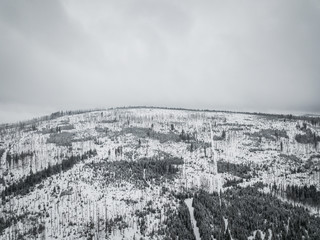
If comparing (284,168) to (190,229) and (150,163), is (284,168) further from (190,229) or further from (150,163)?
(190,229)

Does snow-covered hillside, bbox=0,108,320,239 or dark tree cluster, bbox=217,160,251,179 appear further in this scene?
dark tree cluster, bbox=217,160,251,179

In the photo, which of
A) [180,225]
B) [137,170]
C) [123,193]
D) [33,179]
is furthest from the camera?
[137,170]

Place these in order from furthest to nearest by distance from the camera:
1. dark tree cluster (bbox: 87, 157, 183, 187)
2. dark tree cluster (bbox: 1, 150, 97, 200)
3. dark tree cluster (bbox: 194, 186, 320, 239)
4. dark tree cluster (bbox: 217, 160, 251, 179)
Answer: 1. dark tree cluster (bbox: 217, 160, 251, 179)
2. dark tree cluster (bbox: 87, 157, 183, 187)
3. dark tree cluster (bbox: 1, 150, 97, 200)
4. dark tree cluster (bbox: 194, 186, 320, 239)

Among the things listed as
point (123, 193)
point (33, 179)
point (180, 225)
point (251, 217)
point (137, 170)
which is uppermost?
point (137, 170)

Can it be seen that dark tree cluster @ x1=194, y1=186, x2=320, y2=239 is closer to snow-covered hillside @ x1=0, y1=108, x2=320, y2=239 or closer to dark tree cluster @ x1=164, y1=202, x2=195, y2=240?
snow-covered hillside @ x1=0, y1=108, x2=320, y2=239

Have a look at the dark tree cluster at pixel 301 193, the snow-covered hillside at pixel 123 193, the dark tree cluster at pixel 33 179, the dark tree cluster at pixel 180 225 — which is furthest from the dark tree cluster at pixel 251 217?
the dark tree cluster at pixel 33 179

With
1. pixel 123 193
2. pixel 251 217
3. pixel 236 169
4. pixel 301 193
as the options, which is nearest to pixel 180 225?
pixel 251 217

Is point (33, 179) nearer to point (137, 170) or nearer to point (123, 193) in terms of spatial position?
point (123, 193)

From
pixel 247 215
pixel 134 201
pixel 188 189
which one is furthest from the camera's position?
pixel 188 189

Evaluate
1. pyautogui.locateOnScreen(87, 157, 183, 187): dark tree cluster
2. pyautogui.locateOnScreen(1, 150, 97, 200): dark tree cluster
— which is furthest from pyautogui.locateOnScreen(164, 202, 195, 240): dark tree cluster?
pyautogui.locateOnScreen(1, 150, 97, 200): dark tree cluster

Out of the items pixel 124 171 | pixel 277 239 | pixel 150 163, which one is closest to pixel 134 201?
pixel 124 171

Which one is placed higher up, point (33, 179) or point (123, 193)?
point (123, 193)
